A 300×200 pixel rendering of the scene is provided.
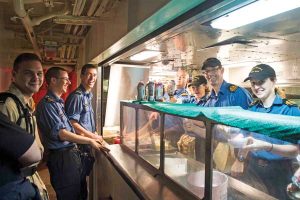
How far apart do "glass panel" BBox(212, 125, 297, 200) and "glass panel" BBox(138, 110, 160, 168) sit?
2.31ft

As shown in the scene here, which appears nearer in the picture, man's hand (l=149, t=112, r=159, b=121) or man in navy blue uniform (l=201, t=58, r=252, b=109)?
man's hand (l=149, t=112, r=159, b=121)

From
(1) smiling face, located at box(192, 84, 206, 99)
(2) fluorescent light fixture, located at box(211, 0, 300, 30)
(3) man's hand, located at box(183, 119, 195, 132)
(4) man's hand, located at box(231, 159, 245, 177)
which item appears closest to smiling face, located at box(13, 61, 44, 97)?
(3) man's hand, located at box(183, 119, 195, 132)

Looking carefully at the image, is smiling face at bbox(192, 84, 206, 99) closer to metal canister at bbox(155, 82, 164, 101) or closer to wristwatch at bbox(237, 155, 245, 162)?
metal canister at bbox(155, 82, 164, 101)

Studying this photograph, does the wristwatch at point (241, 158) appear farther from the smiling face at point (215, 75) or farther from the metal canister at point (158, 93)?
the smiling face at point (215, 75)

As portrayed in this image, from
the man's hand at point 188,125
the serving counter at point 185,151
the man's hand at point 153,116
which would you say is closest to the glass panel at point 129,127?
the serving counter at point 185,151

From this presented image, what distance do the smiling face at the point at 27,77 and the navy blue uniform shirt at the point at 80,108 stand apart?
883 millimetres

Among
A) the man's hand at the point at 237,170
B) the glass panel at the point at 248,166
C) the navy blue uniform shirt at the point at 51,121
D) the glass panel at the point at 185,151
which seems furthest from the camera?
the navy blue uniform shirt at the point at 51,121

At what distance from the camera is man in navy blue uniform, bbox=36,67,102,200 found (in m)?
2.22

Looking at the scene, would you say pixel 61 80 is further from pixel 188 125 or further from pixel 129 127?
pixel 188 125

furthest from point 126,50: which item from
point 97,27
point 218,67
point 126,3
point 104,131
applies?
point 104,131

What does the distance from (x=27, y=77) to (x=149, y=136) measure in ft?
3.34

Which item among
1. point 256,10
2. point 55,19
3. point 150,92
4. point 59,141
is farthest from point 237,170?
point 55,19

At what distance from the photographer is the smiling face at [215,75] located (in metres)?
2.27

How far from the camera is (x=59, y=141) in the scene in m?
2.26
